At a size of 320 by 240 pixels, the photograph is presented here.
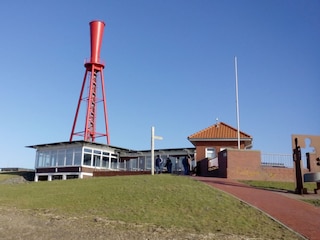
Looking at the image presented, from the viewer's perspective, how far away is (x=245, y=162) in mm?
25938

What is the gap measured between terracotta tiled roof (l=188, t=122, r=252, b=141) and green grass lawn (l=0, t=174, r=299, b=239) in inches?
646

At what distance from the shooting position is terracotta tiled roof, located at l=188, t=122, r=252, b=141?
37216 mm

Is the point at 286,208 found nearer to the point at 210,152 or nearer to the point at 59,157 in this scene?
the point at 210,152

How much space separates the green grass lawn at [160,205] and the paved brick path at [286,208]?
61 cm

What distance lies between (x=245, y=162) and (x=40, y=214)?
49.0 ft

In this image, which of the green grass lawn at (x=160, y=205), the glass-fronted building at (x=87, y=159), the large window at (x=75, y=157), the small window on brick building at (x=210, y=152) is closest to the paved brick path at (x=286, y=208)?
the green grass lawn at (x=160, y=205)

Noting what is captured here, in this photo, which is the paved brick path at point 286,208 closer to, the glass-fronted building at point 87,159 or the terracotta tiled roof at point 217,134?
the terracotta tiled roof at point 217,134

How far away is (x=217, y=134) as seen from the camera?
37719mm

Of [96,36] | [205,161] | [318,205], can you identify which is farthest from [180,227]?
[96,36]

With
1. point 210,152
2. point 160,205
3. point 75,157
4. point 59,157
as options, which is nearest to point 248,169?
point 210,152

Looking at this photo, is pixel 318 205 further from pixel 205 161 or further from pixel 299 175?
pixel 205 161

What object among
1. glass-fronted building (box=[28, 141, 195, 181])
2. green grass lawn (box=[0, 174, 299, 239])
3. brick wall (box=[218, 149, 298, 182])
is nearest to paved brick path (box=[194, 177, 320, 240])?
green grass lawn (box=[0, 174, 299, 239])

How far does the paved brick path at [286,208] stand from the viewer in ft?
42.3

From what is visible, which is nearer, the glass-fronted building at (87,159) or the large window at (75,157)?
the glass-fronted building at (87,159)
